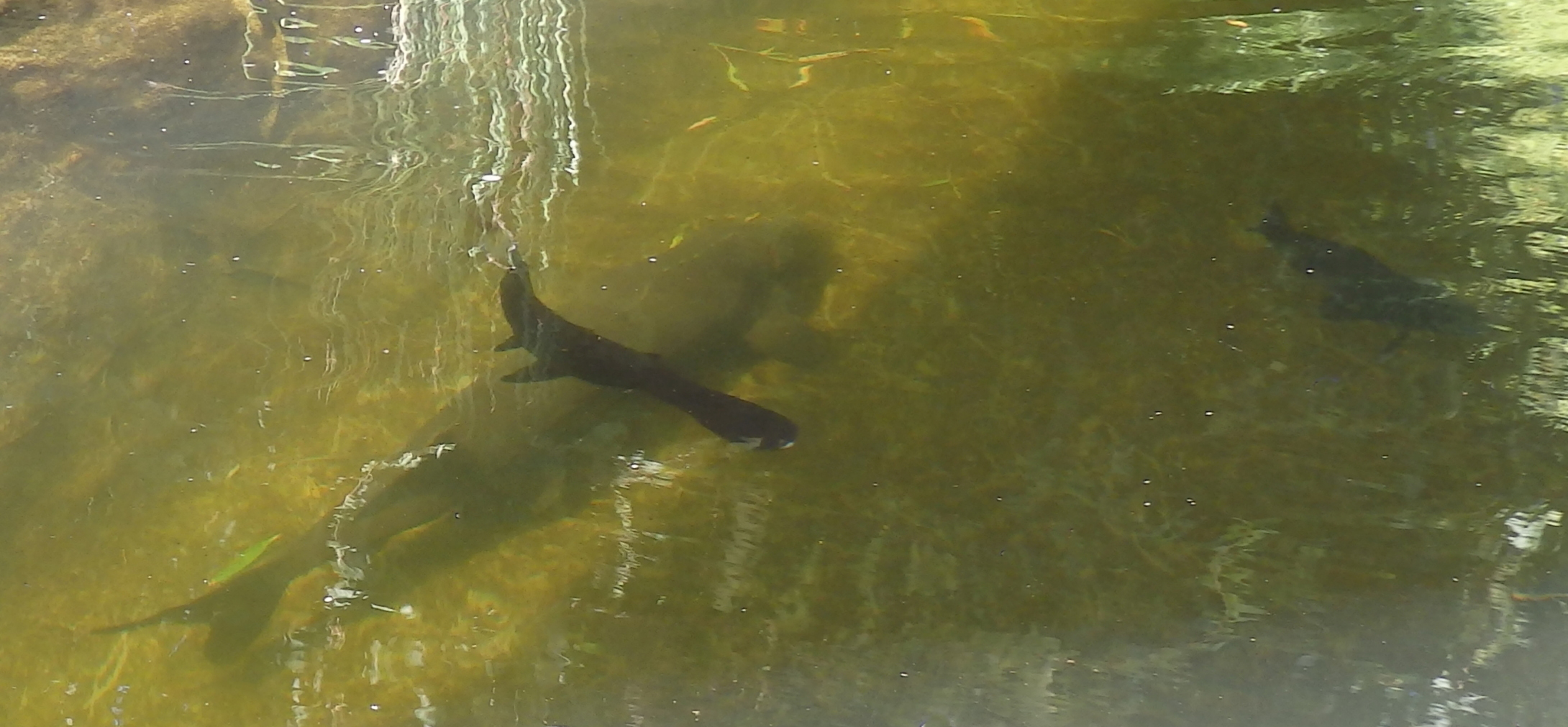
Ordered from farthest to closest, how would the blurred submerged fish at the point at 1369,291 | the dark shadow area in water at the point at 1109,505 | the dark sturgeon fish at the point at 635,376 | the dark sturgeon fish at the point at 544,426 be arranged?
the blurred submerged fish at the point at 1369,291 → the dark sturgeon fish at the point at 635,376 → the dark sturgeon fish at the point at 544,426 → the dark shadow area in water at the point at 1109,505

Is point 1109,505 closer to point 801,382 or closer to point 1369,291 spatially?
point 801,382

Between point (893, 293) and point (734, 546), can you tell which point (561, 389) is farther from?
point (893, 293)

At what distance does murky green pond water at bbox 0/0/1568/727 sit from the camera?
6.75 ft

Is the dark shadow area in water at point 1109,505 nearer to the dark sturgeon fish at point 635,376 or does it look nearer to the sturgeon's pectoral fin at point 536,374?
the dark sturgeon fish at point 635,376

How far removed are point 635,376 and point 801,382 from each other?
41cm

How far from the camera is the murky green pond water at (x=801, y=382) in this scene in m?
2.06

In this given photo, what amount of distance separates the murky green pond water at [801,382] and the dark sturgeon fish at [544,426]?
0.04ft

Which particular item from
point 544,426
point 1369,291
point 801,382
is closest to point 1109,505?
point 801,382

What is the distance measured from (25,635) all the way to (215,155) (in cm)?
167

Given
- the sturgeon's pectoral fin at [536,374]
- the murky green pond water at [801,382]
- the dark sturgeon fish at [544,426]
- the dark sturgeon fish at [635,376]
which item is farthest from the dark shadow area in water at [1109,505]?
the sturgeon's pectoral fin at [536,374]

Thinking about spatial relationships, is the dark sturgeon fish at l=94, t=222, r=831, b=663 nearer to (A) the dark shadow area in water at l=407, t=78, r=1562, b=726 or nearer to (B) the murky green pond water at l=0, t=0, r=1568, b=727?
(B) the murky green pond water at l=0, t=0, r=1568, b=727

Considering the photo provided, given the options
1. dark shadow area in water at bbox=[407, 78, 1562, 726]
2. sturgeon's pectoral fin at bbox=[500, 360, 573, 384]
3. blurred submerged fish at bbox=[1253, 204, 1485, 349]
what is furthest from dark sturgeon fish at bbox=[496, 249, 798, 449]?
blurred submerged fish at bbox=[1253, 204, 1485, 349]

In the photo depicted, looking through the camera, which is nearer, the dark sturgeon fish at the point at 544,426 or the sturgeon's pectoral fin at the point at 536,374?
the dark sturgeon fish at the point at 544,426

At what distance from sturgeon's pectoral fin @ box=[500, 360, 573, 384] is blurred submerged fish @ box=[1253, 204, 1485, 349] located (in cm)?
190
